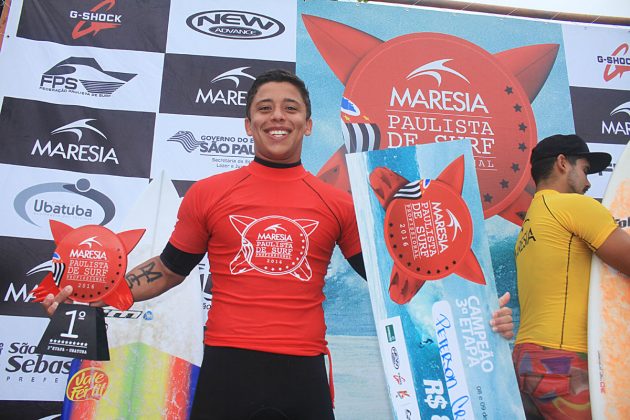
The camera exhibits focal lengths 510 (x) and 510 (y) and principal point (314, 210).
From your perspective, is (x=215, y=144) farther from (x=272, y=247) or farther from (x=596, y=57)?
(x=596, y=57)

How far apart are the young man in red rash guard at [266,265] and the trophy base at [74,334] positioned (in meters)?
0.05

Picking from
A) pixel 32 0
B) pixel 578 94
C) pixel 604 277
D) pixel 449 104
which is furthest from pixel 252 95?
pixel 578 94

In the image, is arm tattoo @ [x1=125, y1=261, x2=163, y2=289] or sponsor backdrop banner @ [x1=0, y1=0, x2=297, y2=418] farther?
sponsor backdrop banner @ [x1=0, y1=0, x2=297, y2=418]

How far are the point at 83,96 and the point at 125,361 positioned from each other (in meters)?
1.45

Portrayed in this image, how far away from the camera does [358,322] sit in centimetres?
272

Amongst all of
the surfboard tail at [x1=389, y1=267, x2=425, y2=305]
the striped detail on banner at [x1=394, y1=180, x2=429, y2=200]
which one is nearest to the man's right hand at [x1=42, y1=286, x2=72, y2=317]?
the surfboard tail at [x1=389, y1=267, x2=425, y2=305]

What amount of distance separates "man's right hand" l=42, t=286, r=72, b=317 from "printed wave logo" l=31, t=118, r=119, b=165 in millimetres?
1325

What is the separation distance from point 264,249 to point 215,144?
1586mm

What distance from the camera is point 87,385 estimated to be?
2.44 meters

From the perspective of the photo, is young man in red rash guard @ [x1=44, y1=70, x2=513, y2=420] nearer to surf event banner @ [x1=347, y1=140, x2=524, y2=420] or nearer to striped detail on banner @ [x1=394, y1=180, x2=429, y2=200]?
surf event banner @ [x1=347, y1=140, x2=524, y2=420]

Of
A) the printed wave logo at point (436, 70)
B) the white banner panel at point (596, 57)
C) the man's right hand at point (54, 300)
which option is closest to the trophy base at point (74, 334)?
the man's right hand at point (54, 300)

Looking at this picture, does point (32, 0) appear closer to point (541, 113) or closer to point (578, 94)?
point (541, 113)

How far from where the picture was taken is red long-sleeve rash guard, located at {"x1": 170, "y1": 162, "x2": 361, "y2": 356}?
134 cm

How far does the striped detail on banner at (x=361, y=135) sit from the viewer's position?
2908 mm
